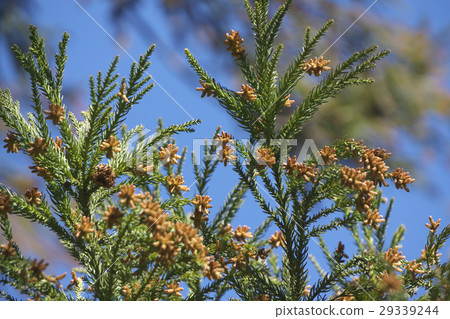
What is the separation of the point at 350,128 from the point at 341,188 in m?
2.51

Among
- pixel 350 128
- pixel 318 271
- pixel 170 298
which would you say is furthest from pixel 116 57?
pixel 350 128

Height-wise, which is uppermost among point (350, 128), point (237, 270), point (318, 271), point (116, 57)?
point (350, 128)

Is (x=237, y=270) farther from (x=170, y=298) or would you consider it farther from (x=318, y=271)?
(x=318, y=271)

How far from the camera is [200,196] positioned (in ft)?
5.41

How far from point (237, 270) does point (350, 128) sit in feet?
8.64

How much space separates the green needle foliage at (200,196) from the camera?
5.09ft

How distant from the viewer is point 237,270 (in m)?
1.76

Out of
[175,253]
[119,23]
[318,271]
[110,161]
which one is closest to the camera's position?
[175,253]

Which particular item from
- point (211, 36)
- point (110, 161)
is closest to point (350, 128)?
point (211, 36)

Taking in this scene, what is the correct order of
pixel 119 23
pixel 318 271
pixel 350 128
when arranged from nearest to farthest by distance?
pixel 318 271
pixel 350 128
pixel 119 23

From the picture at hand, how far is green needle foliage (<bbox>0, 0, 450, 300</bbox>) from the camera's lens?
1.55m
